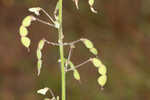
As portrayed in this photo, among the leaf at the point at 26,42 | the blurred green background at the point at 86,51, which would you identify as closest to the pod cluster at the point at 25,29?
the leaf at the point at 26,42

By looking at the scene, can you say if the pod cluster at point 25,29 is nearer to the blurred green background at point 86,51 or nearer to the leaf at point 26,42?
the leaf at point 26,42

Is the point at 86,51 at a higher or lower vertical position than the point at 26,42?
higher

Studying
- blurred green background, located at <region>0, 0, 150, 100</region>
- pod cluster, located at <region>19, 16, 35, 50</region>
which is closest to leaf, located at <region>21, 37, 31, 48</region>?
pod cluster, located at <region>19, 16, 35, 50</region>

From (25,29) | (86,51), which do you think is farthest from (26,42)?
(86,51)

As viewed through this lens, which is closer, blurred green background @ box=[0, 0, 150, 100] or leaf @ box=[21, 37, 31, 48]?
leaf @ box=[21, 37, 31, 48]

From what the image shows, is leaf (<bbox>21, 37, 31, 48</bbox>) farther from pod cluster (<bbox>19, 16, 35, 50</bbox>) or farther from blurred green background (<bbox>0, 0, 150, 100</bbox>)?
blurred green background (<bbox>0, 0, 150, 100</bbox>)

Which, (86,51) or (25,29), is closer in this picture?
(25,29)

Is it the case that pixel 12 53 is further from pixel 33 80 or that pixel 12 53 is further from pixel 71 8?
pixel 71 8

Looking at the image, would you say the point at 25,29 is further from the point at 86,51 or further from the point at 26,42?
the point at 86,51

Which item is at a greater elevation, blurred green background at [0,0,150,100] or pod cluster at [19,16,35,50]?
blurred green background at [0,0,150,100]
